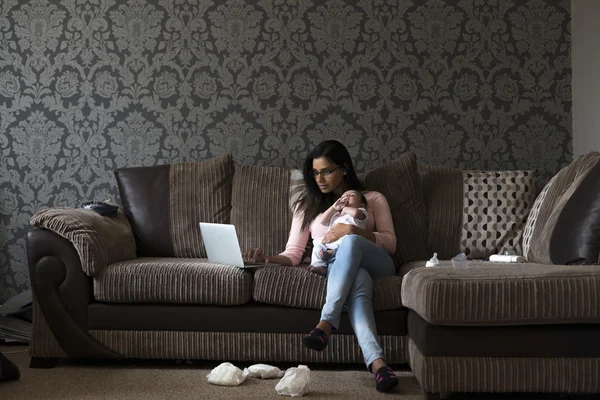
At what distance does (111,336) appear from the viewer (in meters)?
3.61

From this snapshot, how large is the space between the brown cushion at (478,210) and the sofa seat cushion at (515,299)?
1.35m

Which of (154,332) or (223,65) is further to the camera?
(223,65)

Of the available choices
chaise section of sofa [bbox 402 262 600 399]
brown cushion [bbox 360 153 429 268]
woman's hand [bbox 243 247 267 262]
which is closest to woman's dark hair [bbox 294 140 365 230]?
brown cushion [bbox 360 153 429 268]

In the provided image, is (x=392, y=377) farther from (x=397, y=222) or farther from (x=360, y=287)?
(x=397, y=222)

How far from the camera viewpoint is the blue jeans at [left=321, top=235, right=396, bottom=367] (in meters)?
3.21

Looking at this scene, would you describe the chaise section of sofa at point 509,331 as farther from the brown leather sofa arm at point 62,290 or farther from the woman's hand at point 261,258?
the brown leather sofa arm at point 62,290

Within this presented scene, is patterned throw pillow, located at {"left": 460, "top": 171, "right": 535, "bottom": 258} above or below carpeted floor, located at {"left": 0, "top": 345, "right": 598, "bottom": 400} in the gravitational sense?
above

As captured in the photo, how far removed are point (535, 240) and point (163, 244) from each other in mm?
1828

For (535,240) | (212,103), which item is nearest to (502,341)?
(535,240)

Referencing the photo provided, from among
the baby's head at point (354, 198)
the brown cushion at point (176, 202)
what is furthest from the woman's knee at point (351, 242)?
the brown cushion at point (176, 202)

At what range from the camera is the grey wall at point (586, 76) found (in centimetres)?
427

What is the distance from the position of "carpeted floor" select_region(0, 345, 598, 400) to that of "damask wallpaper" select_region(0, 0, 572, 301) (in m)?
1.36

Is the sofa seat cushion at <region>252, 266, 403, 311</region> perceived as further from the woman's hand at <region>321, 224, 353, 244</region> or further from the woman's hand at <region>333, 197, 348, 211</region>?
the woman's hand at <region>333, 197, 348, 211</region>

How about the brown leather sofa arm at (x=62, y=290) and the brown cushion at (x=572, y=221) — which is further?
the brown leather sofa arm at (x=62, y=290)
